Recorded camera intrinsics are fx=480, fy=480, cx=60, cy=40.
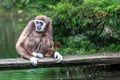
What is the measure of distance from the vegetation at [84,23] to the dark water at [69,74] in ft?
1.71

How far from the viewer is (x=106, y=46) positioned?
43.2ft

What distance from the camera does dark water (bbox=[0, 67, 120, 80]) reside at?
40.5 feet

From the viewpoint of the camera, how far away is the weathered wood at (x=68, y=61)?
418 inches

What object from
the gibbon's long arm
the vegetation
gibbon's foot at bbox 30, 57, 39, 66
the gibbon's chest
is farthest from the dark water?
gibbon's foot at bbox 30, 57, 39, 66

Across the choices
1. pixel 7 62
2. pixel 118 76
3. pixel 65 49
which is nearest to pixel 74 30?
pixel 65 49

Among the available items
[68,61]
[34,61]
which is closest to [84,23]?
[68,61]

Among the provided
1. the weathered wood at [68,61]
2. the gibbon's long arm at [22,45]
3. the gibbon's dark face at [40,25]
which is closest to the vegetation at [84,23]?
the weathered wood at [68,61]

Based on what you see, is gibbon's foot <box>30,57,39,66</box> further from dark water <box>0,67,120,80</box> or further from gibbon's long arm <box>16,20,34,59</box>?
dark water <box>0,67,120,80</box>

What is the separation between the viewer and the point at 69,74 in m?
13.0

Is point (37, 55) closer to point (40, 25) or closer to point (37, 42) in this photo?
point (37, 42)

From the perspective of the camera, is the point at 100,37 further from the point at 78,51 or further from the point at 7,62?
the point at 7,62

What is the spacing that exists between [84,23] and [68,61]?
5.35 feet

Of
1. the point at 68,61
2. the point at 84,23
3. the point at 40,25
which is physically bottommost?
the point at 68,61

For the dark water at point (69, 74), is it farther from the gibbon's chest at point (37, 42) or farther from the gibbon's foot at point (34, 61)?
the gibbon's foot at point (34, 61)
